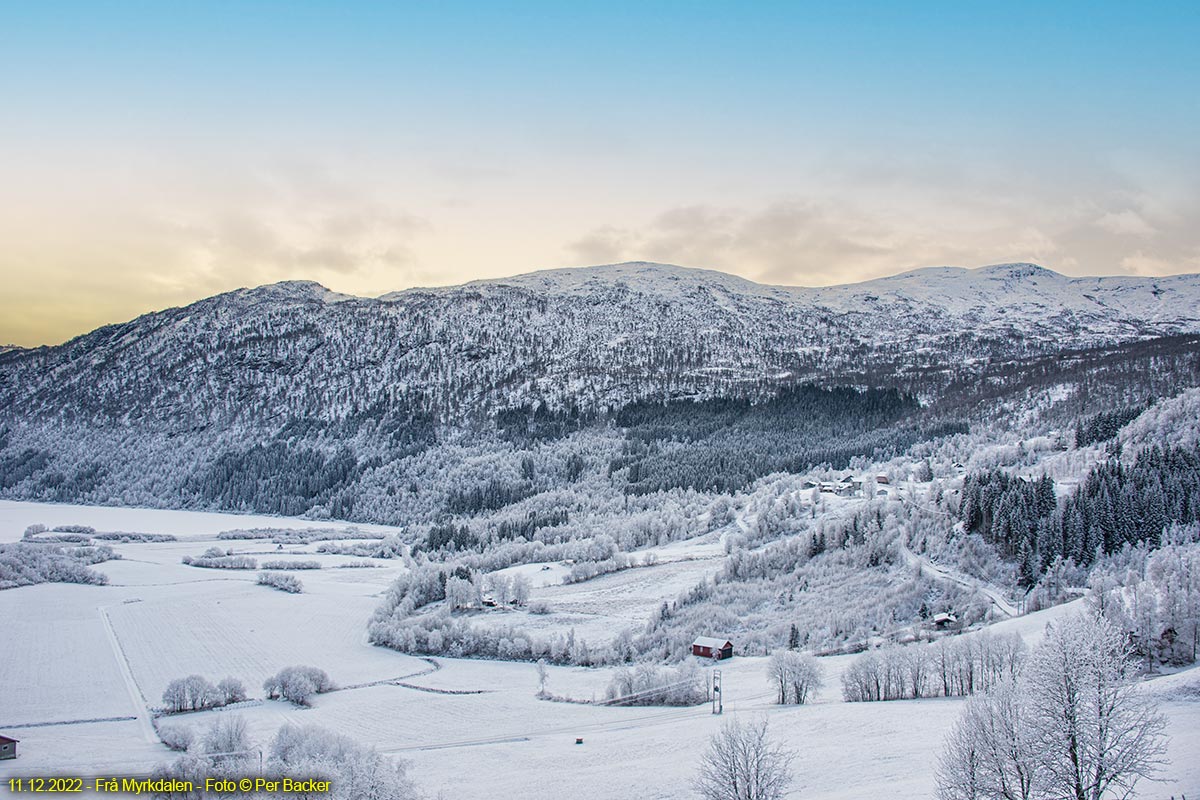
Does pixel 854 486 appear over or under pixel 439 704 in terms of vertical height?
over

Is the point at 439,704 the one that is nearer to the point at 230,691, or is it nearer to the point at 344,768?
the point at 230,691

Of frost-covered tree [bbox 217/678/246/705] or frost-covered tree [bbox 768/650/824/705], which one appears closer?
frost-covered tree [bbox 768/650/824/705]

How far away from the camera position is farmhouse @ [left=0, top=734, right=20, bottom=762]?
52469mm

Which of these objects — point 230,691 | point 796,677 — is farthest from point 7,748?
point 796,677

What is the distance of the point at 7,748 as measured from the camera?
52688mm

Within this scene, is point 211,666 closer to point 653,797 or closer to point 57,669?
point 57,669

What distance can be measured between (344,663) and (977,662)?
202ft

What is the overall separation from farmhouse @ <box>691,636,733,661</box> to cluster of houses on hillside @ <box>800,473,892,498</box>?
6661 cm

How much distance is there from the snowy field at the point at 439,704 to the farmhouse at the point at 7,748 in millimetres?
899

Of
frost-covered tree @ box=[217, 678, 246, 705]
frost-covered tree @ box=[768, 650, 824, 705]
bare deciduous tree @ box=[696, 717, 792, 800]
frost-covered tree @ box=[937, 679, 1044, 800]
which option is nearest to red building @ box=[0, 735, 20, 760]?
frost-covered tree @ box=[217, 678, 246, 705]

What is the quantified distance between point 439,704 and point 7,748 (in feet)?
100

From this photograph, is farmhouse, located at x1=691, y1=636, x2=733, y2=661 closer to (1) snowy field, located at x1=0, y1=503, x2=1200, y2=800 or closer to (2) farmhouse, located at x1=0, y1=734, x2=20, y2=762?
(1) snowy field, located at x1=0, y1=503, x2=1200, y2=800

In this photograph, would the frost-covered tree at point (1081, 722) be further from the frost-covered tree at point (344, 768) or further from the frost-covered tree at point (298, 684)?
the frost-covered tree at point (298, 684)

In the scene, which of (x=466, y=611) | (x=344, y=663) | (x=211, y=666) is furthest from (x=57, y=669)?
(x=466, y=611)
